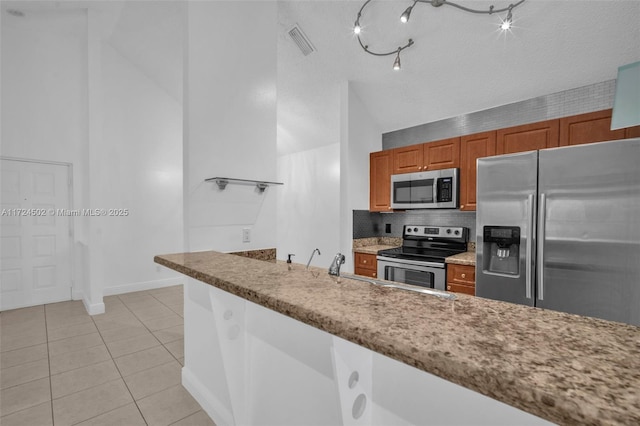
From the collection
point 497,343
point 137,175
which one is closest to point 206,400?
point 497,343

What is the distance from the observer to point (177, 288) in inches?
197

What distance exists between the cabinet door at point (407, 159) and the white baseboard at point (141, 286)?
4232 millimetres

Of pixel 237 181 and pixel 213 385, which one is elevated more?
pixel 237 181

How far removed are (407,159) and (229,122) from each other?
2.17 m

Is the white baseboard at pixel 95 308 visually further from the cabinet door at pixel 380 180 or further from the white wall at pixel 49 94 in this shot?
the cabinet door at pixel 380 180

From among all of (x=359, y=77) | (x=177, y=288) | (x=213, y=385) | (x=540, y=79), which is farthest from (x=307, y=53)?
(x=177, y=288)

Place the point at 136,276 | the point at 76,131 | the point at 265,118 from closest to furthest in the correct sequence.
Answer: the point at 265,118 < the point at 76,131 < the point at 136,276

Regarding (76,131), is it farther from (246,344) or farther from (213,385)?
(246,344)

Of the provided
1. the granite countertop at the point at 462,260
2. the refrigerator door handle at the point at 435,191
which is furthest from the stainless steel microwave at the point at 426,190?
the granite countertop at the point at 462,260

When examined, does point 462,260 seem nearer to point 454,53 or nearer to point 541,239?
point 541,239

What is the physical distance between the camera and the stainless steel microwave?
10.4 feet

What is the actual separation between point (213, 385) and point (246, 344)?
71 cm

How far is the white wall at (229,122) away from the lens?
86.8 inches

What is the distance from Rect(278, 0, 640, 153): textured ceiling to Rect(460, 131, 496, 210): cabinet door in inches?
23.2
